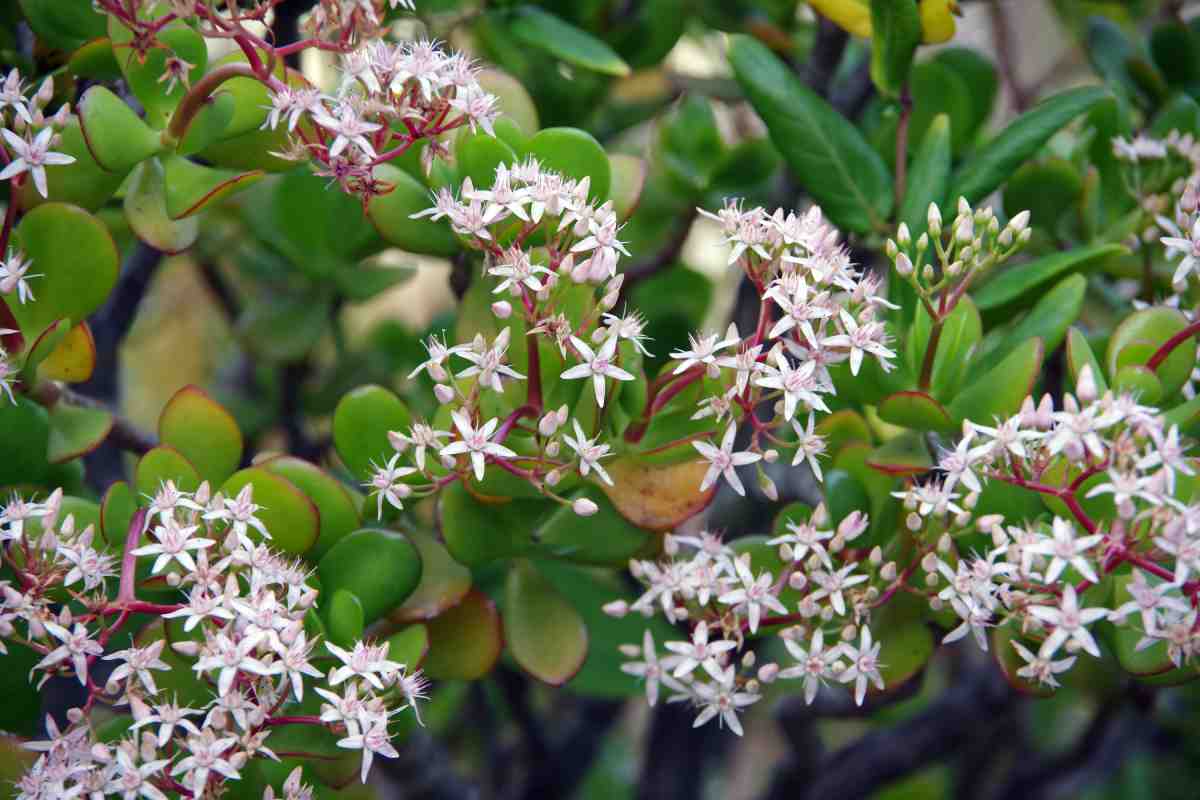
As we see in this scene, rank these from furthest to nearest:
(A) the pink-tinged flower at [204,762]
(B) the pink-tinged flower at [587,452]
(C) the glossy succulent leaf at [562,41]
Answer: (C) the glossy succulent leaf at [562,41] → (B) the pink-tinged flower at [587,452] → (A) the pink-tinged flower at [204,762]

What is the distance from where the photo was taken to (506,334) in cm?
77

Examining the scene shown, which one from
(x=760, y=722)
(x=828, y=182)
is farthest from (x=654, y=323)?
(x=760, y=722)

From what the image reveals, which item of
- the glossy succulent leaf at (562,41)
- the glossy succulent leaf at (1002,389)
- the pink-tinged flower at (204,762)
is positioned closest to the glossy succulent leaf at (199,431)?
the pink-tinged flower at (204,762)

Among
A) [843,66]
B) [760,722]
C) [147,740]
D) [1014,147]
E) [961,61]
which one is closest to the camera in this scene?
[147,740]

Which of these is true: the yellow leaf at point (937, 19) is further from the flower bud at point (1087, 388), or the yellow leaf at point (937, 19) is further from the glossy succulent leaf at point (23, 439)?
the glossy succulent leaf at point (23, 439)

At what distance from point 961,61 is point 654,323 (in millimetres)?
395

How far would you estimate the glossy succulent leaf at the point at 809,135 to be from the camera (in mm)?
955

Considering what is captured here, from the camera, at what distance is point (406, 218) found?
0.87 meters

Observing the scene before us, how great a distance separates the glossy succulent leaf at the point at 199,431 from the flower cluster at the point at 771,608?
1.00 feet

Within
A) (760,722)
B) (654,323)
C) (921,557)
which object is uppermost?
(921,557)

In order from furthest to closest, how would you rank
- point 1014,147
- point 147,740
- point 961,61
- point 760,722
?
point 760,722
point 961,61
point 1014,147
point 147,740

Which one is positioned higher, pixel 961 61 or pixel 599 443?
pixel 961 61

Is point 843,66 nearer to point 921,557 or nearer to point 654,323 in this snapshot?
point 654,323

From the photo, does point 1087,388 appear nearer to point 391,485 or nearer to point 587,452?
point 587,452
